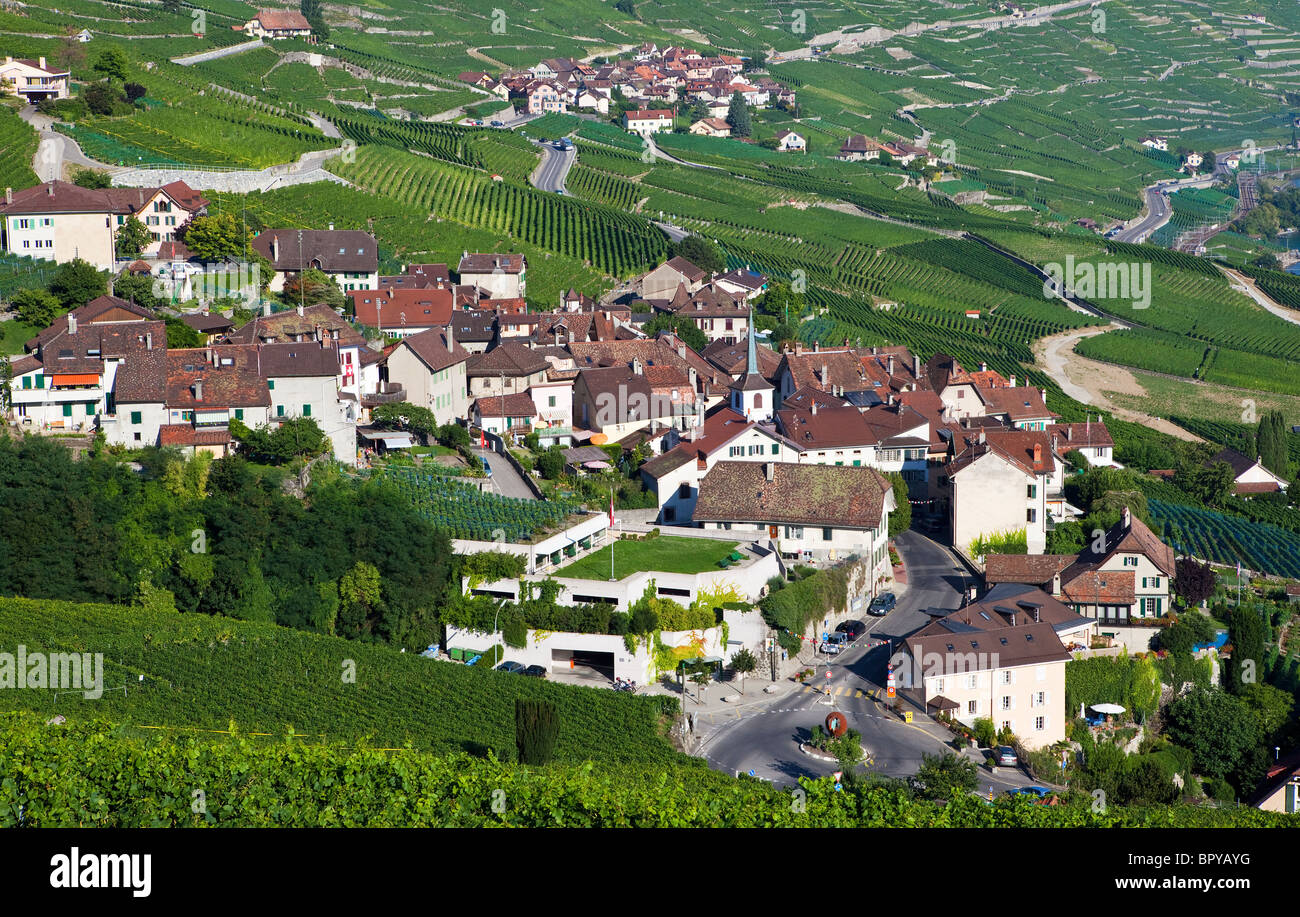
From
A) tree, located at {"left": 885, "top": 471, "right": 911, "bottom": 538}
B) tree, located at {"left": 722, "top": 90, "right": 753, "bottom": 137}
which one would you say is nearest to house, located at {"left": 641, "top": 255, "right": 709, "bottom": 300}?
tree, located at {"left": 885, "top": 471, "right": 911, "bottom": 538}

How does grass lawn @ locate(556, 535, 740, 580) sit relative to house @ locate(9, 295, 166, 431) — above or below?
below

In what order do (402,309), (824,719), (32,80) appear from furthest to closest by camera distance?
1. (32,80)
2. (402,309)
3. (824,719)

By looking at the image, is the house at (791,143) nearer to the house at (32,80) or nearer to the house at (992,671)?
the house at (32,80)

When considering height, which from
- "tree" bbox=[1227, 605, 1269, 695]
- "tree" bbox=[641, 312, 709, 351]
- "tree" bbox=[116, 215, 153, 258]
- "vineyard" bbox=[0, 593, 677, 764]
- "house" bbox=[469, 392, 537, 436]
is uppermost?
"tree" bbox=[116, 215, 153, 258]

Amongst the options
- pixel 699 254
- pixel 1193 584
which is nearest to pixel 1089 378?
pixel 699 254

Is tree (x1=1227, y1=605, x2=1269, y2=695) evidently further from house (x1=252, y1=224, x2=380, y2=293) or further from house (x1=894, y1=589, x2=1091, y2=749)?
house (x1=252, y1=224, x2=380, y2=293)

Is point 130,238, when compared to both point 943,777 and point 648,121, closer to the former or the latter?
point 943,777

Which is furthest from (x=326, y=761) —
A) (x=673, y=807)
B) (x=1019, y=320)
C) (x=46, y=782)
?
(x=1019, y=320)
